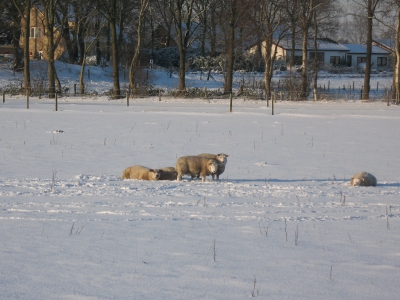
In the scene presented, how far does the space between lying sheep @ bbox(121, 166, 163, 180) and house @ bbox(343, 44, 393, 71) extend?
8596cm

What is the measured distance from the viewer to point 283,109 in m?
40.6

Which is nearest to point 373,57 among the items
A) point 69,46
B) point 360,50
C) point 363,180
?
point 360,50

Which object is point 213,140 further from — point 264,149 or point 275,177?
point 275,177

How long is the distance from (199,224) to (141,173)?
17.8 feet

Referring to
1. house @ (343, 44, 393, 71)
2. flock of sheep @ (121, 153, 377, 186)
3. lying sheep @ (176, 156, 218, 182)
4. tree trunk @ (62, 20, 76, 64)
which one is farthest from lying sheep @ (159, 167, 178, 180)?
house @ (343, 44, 393, 71)

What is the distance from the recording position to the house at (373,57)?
96750mm

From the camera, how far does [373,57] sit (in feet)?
322

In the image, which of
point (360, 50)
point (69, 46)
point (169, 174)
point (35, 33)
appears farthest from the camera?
point (360, 50)

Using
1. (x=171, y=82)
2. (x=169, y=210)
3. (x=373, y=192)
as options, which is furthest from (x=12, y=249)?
(x=171, y=82)

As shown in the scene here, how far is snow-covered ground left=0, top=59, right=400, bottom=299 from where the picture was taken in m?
6.86

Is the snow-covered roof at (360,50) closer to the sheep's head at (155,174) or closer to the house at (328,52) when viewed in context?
the house at (328,52)

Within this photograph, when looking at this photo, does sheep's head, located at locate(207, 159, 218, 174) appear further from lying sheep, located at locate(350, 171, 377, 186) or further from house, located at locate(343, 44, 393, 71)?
house, located at locate(343, 44, 393, 71)

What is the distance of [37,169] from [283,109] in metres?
26.6

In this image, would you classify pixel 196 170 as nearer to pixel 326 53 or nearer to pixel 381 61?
pixel 326 53
